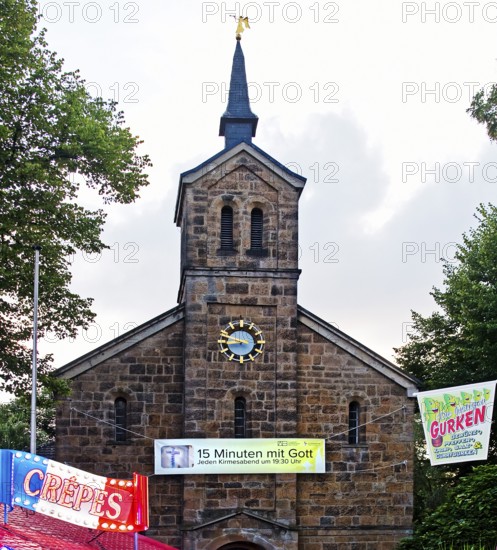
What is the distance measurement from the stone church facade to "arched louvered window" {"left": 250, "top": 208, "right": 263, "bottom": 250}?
5 cm

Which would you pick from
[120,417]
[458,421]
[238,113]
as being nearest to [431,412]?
[458,421]

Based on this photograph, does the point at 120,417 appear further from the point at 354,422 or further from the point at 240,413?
the point at 354,422

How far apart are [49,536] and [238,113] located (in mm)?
20227

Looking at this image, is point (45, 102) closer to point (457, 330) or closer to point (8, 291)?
point (8, 291)

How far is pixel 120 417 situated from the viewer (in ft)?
120

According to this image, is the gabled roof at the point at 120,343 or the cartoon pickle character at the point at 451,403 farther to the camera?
the gabled roof at the point at 120,343

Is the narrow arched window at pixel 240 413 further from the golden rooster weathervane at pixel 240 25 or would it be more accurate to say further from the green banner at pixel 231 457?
the golden rooster weathervane at pixel 240 25

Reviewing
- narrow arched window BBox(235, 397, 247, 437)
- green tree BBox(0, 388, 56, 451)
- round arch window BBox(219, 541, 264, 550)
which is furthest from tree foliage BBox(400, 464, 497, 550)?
green tree BBox(0, 388, 56, 451)

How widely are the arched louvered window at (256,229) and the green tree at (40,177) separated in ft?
18.9

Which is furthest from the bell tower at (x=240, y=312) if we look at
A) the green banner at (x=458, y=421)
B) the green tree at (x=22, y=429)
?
the green tree at (x=22, y=429)

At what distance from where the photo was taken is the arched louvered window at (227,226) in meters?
37.9

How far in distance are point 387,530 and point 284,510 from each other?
133 inches

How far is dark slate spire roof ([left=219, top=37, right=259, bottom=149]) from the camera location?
137ft

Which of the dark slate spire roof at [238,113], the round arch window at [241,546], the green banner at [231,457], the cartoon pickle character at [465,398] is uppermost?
the dark slate spire roof at [238,113]
